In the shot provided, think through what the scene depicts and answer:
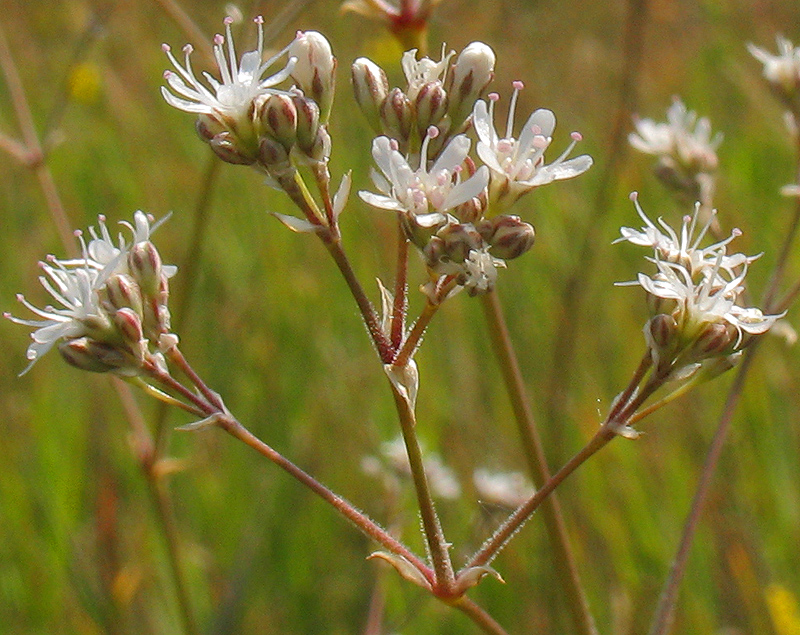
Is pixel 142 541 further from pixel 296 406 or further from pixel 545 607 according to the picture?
pixel 545 607

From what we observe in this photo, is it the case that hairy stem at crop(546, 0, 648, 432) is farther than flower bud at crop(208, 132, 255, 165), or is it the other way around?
hairy stem at crop(546, 0, 648, 432)

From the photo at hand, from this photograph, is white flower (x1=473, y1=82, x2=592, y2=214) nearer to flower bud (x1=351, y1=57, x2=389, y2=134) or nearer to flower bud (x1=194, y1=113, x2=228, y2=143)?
flower bud (x1=351, y1=57, x2=389, y2=134)

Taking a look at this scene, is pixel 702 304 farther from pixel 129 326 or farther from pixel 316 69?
pixel 129 326

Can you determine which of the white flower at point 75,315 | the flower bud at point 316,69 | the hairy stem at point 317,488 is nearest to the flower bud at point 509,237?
the flower bud at point 316,69

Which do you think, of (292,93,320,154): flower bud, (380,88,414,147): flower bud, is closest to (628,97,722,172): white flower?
(380,88,414,147): flower bud

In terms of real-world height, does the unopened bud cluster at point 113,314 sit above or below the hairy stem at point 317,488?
above

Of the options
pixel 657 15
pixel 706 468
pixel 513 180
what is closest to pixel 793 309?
pixel 706 468

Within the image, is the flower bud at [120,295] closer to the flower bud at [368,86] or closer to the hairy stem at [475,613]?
the flower bud at [368,86]

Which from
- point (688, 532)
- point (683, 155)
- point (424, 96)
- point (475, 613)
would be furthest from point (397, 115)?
point (683, 155)
